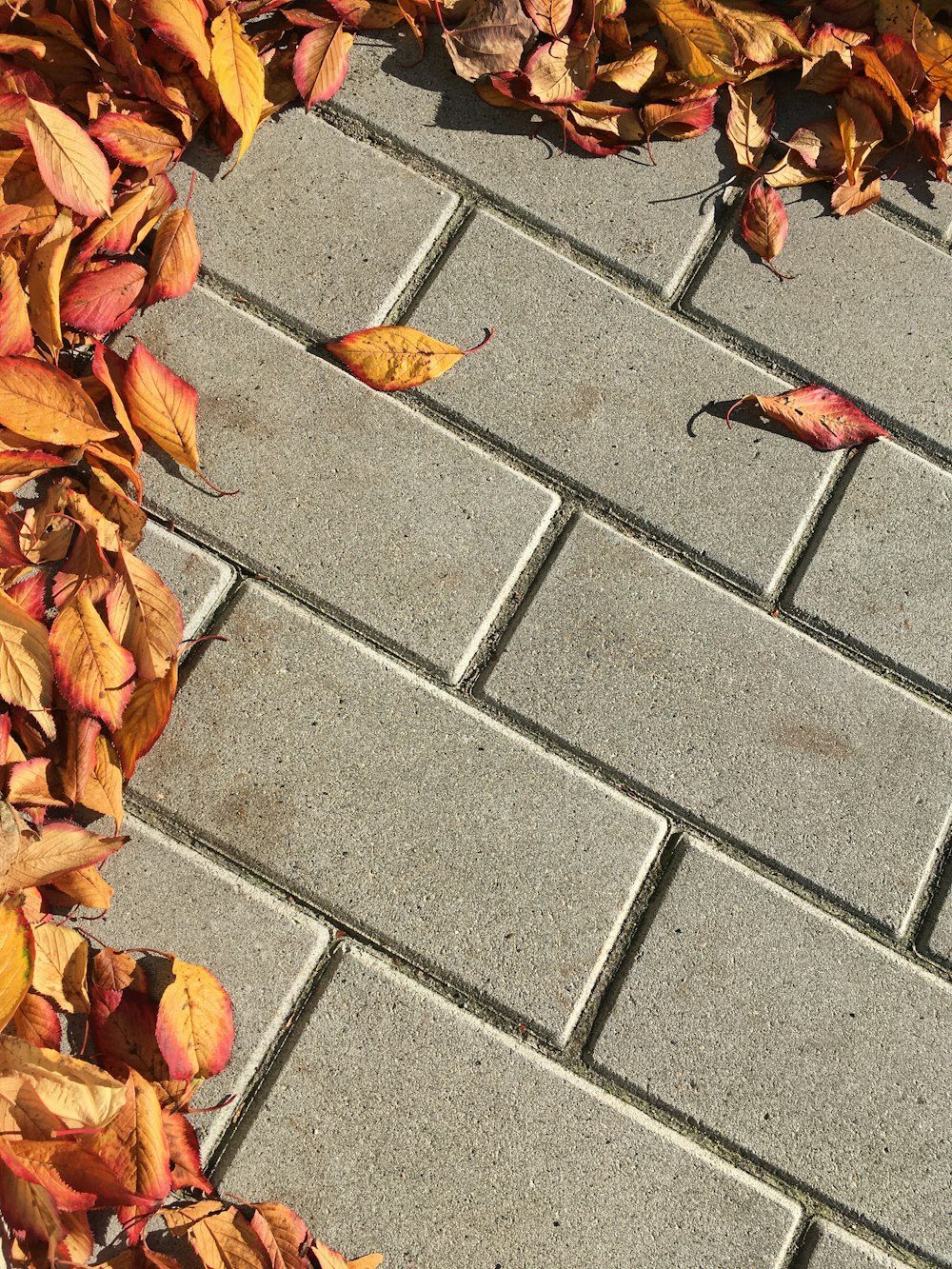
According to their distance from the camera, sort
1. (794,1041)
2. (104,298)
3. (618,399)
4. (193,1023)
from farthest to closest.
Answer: (618,399) → (104,298) → (794,1041) → (193,1023)

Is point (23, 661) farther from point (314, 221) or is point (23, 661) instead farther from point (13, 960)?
point (314, 221)

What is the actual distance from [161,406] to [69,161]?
0.36 meters

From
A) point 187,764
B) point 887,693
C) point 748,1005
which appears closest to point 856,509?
point 887,693

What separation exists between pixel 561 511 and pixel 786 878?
25.5 inches

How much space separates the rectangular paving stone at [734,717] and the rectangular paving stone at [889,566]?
0.06m

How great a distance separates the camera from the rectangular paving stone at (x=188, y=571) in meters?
1.70

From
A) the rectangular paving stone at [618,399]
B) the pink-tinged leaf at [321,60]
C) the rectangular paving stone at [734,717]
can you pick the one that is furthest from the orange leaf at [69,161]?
the rectangular paving stone at [734,717]

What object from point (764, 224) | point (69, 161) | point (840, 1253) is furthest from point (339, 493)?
point (840, 1253)

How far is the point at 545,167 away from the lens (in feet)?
6.37

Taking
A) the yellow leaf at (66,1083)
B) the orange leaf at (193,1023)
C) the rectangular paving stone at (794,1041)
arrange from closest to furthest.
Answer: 1. the yellow leaf at (66,1083)
2. the orange leaf at (193,1023)
3. the rectangular paving stone at (794,1041)

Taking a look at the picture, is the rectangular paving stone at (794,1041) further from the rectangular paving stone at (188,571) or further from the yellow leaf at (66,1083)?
the rectangular paving stone at (188,571)

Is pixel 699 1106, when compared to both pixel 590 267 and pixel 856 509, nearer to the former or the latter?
pixel 856 509

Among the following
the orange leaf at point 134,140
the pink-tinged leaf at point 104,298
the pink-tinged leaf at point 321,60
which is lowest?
the pink-tinged leaf at point 104,298

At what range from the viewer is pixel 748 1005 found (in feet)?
5.33
